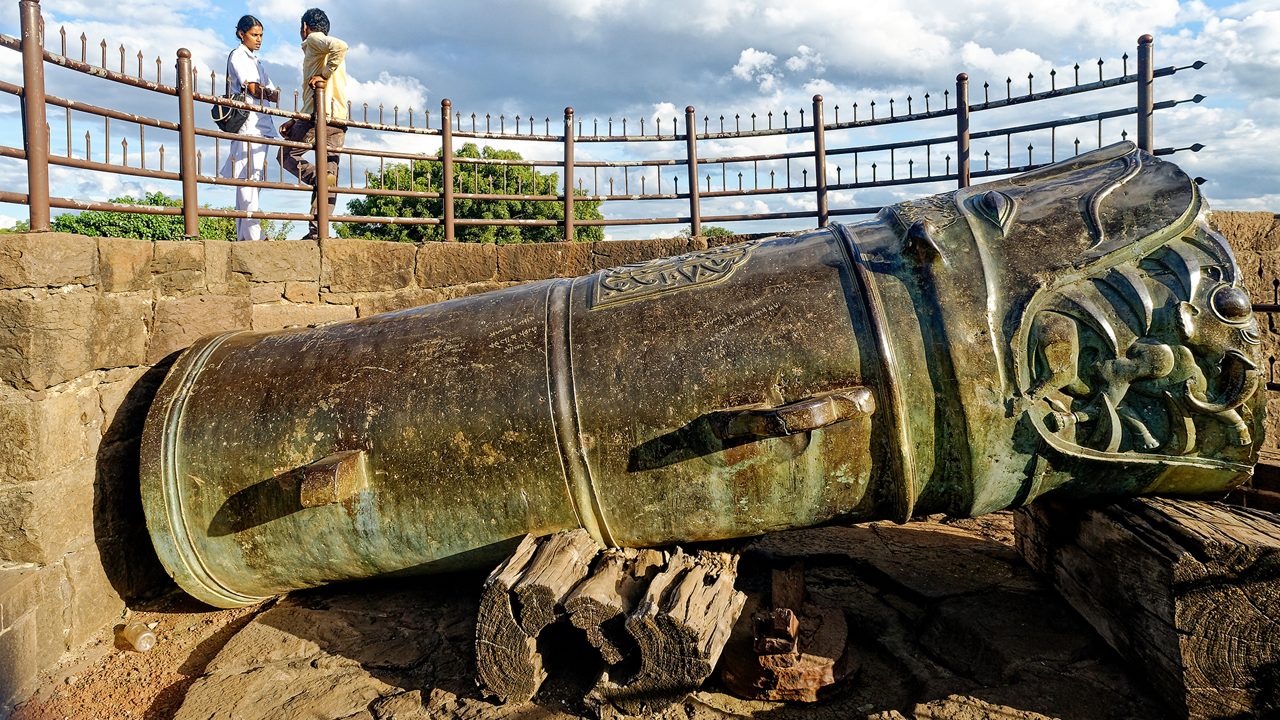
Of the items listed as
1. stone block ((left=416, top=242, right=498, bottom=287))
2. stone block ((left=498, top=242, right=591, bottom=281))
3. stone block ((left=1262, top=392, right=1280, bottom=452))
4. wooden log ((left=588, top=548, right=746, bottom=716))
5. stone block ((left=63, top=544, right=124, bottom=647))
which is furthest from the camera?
stone block ((left=498, top=242, right=591, bottom=281))

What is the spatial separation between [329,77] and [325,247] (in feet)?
5.82

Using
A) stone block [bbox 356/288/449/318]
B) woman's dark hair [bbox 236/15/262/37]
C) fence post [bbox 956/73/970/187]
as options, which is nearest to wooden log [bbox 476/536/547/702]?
stone block [bbox 356/288/449/318]

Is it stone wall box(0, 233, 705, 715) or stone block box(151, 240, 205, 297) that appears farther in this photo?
stone block box(151, 240, 205, 297)

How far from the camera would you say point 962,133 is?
6234mm

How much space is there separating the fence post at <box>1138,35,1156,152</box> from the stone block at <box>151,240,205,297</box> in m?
6.15

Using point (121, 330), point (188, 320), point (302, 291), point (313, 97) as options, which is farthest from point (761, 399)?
point (313, 97)

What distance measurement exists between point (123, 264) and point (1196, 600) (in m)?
3.78

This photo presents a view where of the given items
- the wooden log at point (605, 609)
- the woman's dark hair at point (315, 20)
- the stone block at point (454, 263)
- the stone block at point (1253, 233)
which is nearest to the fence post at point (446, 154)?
the stone block at point (454, 263)

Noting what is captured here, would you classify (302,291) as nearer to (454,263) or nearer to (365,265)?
(365,265)

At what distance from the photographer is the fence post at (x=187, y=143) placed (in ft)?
13.1

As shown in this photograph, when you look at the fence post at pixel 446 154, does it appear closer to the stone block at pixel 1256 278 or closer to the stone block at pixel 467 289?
the stone block at pixel 467 289

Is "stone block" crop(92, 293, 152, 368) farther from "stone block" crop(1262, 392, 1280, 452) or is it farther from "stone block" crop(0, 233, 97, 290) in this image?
"stone block" crop(1262, 392, 1280, 452)

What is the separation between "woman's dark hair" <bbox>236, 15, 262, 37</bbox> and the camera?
5406mm

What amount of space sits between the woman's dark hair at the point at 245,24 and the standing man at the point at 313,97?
0.35 metres
